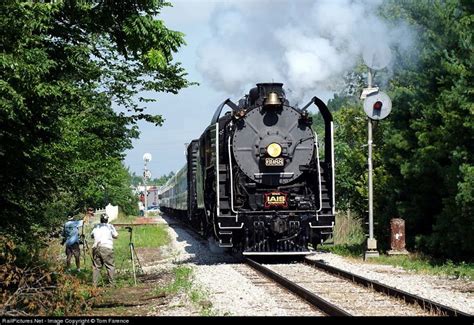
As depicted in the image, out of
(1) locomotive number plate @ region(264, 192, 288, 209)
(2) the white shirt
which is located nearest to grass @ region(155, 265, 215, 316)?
(2) the white shirt

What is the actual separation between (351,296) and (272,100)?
20.7 feet

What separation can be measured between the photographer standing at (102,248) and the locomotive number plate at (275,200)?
395 cm

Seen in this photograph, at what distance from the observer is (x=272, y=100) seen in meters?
15.7

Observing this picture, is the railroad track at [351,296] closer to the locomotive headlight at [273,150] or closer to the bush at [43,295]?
the locomotive headlight at [273,150]

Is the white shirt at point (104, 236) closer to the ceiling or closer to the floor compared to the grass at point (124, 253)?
closer to the ceiling

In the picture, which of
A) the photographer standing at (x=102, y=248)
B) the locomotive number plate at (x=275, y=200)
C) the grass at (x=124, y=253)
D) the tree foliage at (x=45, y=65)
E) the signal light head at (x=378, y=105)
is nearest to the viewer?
the tree foliage at (x=45, y=65)

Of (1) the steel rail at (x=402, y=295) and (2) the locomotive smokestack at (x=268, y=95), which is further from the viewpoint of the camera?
(2) the locomotive smokestack at (x=268, y=95)

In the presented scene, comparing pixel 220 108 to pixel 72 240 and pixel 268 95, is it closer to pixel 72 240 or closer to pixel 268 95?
pixel 268 95

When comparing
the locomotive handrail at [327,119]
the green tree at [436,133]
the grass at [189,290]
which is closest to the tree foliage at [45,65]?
the grass at [189,290]

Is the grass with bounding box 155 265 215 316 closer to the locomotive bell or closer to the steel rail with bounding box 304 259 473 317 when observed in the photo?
the steel rail with bounding box 304 259 473 317

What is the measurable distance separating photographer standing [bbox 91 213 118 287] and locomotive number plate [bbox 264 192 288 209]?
13.0ft

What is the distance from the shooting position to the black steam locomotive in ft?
50.4

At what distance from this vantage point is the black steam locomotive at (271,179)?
15375 millimetres
